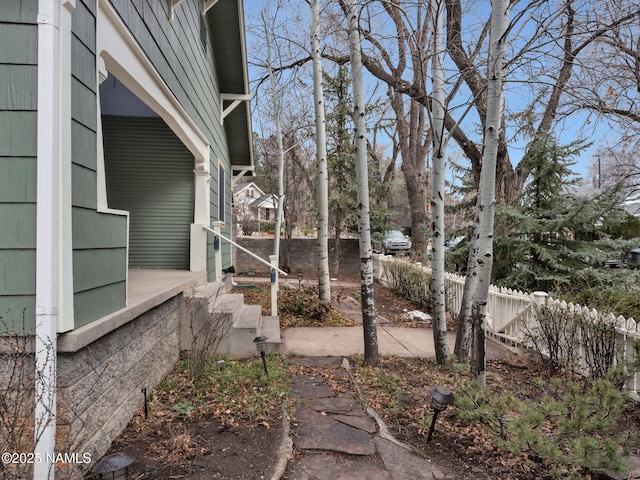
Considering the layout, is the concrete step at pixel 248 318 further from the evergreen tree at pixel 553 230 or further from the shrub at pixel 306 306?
the evergreen tree at pixel 553 230

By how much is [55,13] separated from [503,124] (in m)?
5.85

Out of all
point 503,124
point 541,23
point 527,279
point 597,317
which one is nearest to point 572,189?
point 527,279

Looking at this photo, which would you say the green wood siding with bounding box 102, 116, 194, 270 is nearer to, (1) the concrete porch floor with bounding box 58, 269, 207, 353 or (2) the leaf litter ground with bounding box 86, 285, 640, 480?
(1) the concrete porch floor with bounding box 58, 269, 207, 353

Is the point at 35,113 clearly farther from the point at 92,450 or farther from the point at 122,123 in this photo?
the point at 122,123

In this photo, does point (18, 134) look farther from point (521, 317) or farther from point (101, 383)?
point (521, 317)

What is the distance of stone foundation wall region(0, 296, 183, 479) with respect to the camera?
7.02ft

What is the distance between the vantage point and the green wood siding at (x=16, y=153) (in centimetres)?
208

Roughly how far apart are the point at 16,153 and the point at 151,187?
412cm

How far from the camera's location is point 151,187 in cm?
605

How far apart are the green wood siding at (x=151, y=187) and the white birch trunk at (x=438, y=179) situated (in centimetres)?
388

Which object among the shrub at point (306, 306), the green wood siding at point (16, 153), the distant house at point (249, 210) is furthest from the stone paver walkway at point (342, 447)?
the distant house at point (249, 210)

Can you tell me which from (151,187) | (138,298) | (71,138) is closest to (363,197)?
(138,298)

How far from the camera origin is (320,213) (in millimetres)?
7879

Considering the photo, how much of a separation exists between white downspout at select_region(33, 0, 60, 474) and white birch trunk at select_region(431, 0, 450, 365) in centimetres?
367
